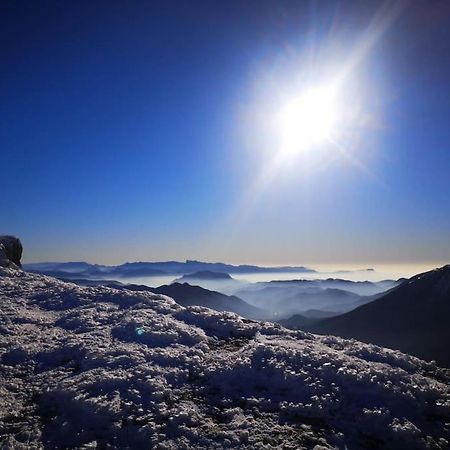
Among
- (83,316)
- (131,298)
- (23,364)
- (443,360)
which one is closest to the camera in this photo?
(23,364)

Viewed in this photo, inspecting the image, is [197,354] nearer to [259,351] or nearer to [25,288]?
[259,351]

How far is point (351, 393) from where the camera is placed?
41.1 ft

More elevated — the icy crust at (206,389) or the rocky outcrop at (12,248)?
the rocky outcrop at (12,248)

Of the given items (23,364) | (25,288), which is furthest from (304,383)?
(25,288)

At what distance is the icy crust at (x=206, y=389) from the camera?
10.7 metres

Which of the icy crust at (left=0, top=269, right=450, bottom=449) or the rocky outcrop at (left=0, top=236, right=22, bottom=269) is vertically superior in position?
the rocky outcrop at (left=0, top=236, right=22, bottom=269)

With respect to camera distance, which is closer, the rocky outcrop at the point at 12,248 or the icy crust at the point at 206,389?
the icy crust at the point at 206,389

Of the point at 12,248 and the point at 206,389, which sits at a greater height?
the point at 12,248

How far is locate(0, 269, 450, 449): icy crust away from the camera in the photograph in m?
10.7

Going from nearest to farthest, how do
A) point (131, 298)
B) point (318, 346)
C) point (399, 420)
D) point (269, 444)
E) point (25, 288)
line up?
point (269, 444) < point (399, 420) < point (318, 346) < point (131, 298) < point (25, 288)

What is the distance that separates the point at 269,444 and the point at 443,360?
196 metres

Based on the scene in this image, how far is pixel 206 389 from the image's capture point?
13383 mm

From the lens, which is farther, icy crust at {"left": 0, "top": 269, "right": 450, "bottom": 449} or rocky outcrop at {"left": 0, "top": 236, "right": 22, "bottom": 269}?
rocky outcrop at {"left": 0, "top": 236, "right": 22, "bottom": 269}

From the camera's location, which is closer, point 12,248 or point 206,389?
point 206,389
